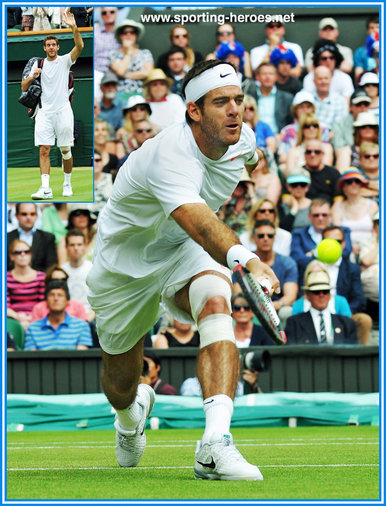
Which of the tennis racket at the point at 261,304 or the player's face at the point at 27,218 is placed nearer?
the tennis racket at the point at 261,304

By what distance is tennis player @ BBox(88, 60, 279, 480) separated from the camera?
528 centimetres

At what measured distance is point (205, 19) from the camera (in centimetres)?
1423

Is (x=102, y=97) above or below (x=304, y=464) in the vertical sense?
above

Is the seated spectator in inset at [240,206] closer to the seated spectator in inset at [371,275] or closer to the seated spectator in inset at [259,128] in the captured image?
the seated spectator in inset at [259,128]

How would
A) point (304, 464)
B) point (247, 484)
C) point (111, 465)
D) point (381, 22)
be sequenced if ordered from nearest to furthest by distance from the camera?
1. point (247, 484)
2. point (304, 464)
3. point (111, 465)
4. point (381, 22)

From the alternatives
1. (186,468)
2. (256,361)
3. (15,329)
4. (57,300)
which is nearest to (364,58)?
(57,300)

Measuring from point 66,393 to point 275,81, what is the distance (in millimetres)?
4985

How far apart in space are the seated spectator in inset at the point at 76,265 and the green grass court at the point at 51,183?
74 cm

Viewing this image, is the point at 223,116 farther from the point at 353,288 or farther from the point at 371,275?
the point at 371,275

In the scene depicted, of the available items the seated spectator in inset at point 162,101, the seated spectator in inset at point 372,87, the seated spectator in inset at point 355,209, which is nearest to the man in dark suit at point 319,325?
the seated spectator in inset at point 355,209

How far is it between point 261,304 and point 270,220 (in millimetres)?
8318

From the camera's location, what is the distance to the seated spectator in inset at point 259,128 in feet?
43.8

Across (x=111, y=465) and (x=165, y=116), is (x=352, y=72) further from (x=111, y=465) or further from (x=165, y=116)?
(x=111, y=465)

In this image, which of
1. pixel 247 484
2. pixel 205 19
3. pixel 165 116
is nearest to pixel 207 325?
pixel 247 484
